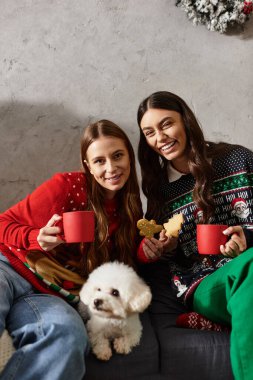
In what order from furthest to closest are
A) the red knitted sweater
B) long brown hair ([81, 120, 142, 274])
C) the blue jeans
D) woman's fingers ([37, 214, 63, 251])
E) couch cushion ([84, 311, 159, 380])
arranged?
1. long brown hair ([81, 120, 142, 274])
2. the red knitted sweater
3. woman's fingers ([37, 214, 63, 251])
4. couch cushion ([84, 311, 159, 380])
5. the blue jeans

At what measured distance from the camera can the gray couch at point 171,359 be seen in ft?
4.26

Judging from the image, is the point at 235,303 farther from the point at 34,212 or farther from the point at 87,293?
the point at 34,212

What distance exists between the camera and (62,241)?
143 cm

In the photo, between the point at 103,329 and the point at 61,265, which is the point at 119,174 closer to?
the point at 61,265

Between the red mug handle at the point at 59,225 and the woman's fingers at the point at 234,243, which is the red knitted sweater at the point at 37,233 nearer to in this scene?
the red mug handle at the point at 59,225

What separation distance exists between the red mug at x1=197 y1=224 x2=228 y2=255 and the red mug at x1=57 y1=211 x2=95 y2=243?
1.30 ft

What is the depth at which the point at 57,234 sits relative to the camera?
4.67ft

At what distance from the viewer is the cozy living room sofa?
1300 mm

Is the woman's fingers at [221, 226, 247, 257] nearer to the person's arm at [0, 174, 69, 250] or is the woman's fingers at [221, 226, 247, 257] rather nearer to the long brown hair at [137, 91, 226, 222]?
the long brown hair at [137, 91, 226, 222]

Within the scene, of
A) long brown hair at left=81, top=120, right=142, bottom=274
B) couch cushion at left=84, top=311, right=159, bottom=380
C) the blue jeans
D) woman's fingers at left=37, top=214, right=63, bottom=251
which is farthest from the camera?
long brown hair at left=81, top=120, right=142, bottom=274

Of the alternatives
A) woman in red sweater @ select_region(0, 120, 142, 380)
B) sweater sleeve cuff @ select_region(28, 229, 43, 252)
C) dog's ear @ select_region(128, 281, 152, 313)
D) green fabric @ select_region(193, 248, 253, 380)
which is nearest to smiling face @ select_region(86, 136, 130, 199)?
woman in red sweater @ select_region(0, 120, 142, 380)

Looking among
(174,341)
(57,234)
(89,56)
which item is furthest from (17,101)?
(174,341)

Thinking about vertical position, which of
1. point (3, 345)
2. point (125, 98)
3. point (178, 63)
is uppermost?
A: point (178, 63)

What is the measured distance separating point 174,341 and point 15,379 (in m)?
0.58
